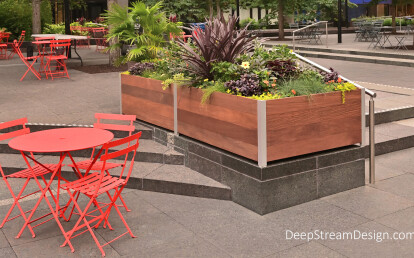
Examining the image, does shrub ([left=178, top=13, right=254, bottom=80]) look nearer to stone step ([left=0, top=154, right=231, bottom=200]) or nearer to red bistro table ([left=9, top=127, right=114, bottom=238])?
stone step ([left=0, top=154, right=231, bottom=200])

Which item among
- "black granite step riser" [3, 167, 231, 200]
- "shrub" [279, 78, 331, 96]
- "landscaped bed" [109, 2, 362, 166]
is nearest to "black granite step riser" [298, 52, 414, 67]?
"landscaped bed" [109, 2, 362, 166]

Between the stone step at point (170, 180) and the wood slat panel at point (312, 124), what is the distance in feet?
2.82

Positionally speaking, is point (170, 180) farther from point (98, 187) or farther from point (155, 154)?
point (98, 187)

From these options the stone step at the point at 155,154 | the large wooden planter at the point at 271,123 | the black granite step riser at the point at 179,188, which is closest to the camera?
the large wooden planter at the point at 271,123

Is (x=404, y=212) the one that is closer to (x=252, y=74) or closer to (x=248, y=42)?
(x=252, y=74)

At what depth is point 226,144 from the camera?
6941 mm

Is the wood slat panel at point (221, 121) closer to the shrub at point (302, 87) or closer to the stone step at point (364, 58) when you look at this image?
the shrub at point (302, 87)

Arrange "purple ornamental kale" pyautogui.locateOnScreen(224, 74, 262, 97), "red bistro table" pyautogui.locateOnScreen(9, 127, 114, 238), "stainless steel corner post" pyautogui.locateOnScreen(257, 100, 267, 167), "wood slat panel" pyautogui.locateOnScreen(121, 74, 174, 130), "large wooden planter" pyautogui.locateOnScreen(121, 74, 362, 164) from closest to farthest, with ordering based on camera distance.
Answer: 1. "red bistro table" pyautogui.locateOnScreen(9, 127, 114, 238)
2. "stainless steel corner post" pyautogui.locateOnScreen(257, 100, 267, 167)
3. "large wooden planter" pyautogui.locateOnScreen(121, 74, 362, 164)
4. "purple ornamental kale" pyautogui.locateOnScreen(224, 74, 262, 97)
5. "wood slat panel" pyautogui.locateOnScreen(121, 74, 174, 130)

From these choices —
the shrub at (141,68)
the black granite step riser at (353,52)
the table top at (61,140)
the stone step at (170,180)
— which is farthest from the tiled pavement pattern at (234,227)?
the black granite step riser at (353,52)

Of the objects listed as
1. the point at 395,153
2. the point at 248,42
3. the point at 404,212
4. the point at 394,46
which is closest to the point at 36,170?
the point at 248,42

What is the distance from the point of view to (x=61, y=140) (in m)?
5.99

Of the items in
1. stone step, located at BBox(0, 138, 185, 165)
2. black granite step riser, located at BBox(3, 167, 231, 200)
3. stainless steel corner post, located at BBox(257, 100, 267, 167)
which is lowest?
black granite step riser, located at BBox(3, 167, 231, 200)

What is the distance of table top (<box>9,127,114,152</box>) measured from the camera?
18.5ft

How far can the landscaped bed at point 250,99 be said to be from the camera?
6.52m
